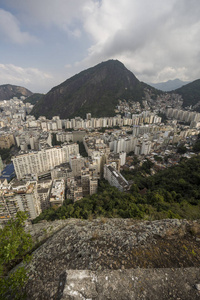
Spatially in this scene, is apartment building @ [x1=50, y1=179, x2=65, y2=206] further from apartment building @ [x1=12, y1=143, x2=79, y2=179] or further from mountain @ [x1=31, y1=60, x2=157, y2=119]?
mountain @ [x1=31, y1=60, x2=157, y2=119]

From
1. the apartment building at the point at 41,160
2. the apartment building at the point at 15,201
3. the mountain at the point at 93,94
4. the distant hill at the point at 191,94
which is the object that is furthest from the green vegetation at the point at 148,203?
the distant hill at the point at 191,94

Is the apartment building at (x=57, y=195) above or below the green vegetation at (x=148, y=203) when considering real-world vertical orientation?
below

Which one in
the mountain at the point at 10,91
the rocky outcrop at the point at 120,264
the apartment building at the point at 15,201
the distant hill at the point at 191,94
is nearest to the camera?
Answer: the rocky outcrop at the point at 120,264

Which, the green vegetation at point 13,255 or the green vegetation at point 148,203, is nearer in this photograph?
the green vegetation at point 13,255

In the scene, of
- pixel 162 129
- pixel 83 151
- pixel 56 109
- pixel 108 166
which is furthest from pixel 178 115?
pixel 56 109

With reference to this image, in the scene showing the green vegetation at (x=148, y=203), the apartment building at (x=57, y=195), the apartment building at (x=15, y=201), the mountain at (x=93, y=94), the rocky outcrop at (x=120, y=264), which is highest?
the mountain at (x=93, y=94)

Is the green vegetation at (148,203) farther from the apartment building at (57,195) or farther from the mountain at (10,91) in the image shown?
the mountain at (10,91)

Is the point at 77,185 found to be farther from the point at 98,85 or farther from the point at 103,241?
the point at 98,85

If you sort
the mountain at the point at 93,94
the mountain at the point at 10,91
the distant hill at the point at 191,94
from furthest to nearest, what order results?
1. the mountain at the point at 10,91
2. the distant hill at the point at 191,94
3. the mountain at the point at 93,94
